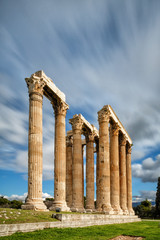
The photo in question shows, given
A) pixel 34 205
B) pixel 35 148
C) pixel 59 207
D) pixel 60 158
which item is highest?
pixel 35 148

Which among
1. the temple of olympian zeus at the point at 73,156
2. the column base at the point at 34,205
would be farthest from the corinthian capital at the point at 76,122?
the column base at the point at 34,205

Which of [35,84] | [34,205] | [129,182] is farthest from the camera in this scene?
[129,182]

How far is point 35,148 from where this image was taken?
27.2m

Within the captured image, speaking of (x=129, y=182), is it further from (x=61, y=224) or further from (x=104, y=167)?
(x=61, y=224)

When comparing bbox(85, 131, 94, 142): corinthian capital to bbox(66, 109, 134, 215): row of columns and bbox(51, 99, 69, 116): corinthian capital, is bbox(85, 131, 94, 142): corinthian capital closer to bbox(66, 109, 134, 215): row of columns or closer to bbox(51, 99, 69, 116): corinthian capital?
bbox(66, 109, 134, 215): row of columns

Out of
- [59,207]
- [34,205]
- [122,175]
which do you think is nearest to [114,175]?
[122,175]

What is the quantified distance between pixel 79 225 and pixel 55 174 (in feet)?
32.7

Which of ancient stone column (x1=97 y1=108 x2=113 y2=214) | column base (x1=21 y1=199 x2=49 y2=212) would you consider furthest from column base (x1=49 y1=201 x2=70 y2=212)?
ancient stone column (x1=97 y1=108 x2=113 y2=214)

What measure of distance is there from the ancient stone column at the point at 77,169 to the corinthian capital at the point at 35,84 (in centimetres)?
1351

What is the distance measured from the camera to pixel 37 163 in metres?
26.9

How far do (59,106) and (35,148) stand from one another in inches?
326

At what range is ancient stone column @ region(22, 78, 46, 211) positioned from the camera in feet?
84.6

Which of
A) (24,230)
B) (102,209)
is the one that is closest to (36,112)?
(24,230)

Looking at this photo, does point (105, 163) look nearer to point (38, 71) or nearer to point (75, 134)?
point (75, 134)
